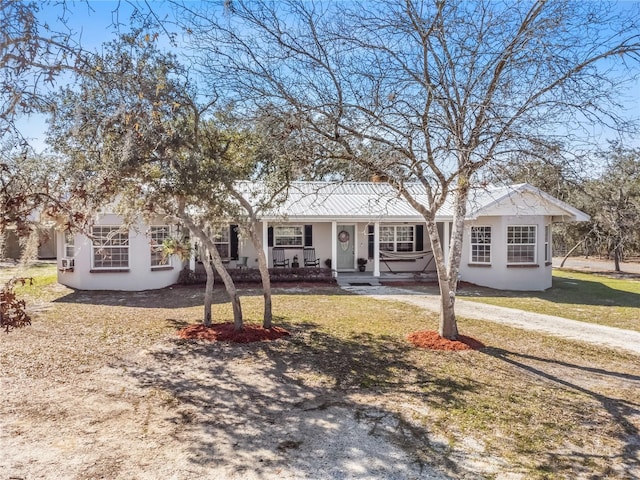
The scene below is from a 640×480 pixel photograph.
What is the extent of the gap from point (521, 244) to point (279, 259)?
9342 millimetres

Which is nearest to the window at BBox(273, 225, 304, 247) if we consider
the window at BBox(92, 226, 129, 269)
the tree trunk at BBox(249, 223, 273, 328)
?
the window at BBox(92, 226, 129, 269)

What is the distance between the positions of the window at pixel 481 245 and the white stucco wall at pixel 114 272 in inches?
458

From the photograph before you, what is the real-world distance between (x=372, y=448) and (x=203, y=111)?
19.2 ft

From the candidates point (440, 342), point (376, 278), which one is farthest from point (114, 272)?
point (440, 342)

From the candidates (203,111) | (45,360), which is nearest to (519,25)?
(203,111)

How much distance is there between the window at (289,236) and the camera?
58.6 ft

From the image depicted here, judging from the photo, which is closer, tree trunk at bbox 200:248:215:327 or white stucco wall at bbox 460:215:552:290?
tree trunk at bbox 200:248:215:327

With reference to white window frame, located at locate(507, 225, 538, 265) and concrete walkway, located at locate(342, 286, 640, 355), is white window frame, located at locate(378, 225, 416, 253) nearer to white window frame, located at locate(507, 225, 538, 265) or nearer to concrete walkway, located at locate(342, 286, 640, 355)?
white window frame, located at locate(507, 225, 538, 265)

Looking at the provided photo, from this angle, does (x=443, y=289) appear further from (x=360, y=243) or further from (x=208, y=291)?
(x=360, y=243)

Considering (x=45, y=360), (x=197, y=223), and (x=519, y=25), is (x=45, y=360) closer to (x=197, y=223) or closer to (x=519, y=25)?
(x=197, y=223)

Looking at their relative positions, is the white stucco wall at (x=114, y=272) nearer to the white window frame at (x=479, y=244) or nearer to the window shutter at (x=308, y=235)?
the window shutter at (x=308, y=235)

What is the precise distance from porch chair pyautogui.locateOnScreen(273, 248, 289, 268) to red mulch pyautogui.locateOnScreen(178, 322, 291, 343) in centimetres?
843

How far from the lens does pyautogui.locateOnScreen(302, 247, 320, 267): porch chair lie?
17.7 metres

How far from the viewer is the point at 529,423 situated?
16.0 feet
